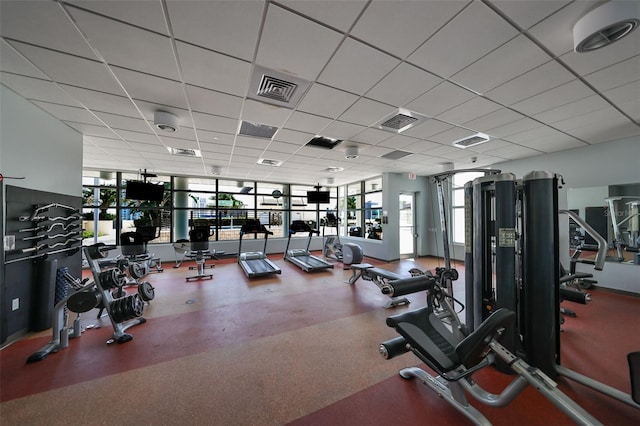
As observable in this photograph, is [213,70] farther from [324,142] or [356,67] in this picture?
[324,142]

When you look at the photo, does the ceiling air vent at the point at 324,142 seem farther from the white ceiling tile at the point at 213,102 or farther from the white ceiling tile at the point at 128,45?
the white ceiling tile at the point at 128,45

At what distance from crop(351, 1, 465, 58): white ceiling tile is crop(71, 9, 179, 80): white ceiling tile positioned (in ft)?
5.45

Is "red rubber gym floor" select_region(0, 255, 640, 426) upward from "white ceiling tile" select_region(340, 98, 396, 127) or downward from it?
downward

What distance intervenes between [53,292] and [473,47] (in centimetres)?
575

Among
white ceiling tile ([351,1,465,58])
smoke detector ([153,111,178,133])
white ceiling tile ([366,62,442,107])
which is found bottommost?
smoke detector ([153,111,178,133])

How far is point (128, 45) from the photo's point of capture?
195 cm

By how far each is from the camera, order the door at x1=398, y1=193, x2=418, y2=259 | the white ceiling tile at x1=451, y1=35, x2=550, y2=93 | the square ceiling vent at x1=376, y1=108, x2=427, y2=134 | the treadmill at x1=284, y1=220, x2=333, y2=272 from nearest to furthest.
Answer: the white ceiling tile at x1=451, y1=35, x2=550, y2=93
the square ceiling vent at x1=376, y1=108, x2=427, y2=134
the treadmill at x1=284, y1=220, x2=333, y2=272
the door at x1=398, y1=193, x2=418, y2=259

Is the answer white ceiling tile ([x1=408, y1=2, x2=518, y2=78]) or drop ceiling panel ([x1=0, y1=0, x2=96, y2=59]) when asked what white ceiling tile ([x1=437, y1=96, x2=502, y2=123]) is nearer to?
white ceiling tile ([x1=408, y1=2, x2=518, y2=78])

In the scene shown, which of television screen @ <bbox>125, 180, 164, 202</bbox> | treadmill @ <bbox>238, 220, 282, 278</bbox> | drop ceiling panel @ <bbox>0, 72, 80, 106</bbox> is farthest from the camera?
television screen @ <bbox>125, 180, 164, 202</bbox>

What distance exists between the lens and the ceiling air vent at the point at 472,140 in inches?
163

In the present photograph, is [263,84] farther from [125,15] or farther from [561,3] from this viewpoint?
[561,3]

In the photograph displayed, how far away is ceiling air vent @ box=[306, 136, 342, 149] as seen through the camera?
4.50 metres

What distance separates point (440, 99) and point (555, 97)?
1.40m

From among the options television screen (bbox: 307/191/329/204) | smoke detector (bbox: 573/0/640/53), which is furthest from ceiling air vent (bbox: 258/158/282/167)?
smoke detector (bbox: 573/0/640/53)
